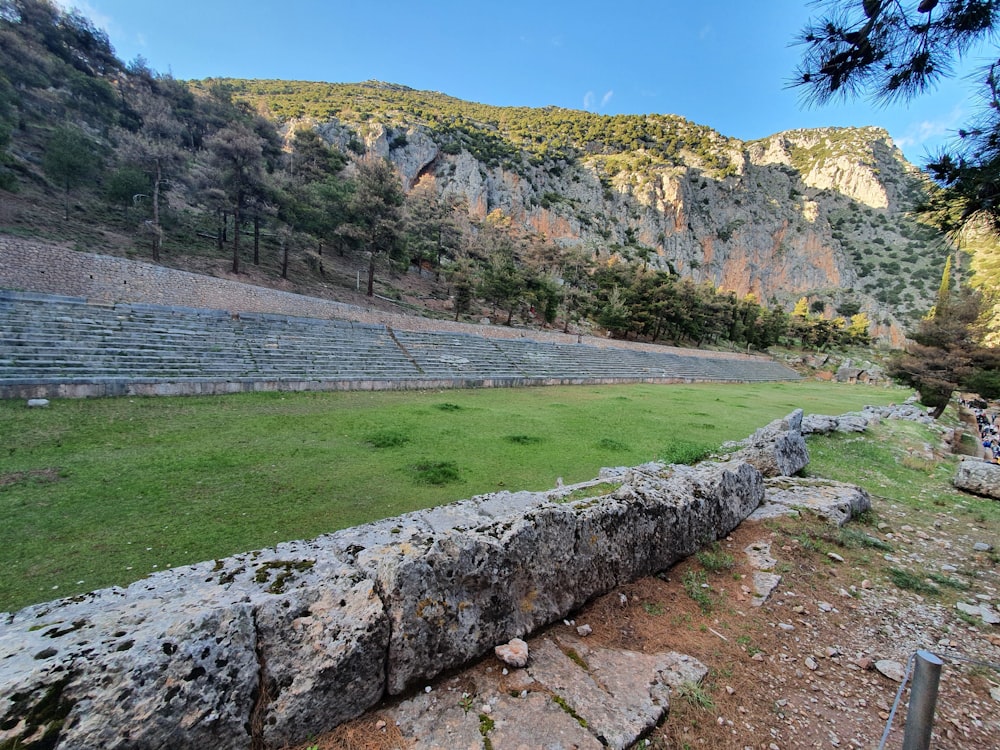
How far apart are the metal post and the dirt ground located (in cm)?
25

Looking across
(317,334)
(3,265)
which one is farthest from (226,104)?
(317,334)

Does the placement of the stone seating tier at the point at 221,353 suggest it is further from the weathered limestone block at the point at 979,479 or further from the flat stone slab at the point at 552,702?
the weathered limestone block at the point at 979,479

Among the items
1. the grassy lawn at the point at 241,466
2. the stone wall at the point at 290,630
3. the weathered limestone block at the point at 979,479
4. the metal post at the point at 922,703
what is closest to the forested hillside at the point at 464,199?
the metal post at the point at 922,703

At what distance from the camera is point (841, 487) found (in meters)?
5.48

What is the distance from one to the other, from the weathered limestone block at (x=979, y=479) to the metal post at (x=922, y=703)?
8183 mm

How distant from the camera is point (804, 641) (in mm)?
2730

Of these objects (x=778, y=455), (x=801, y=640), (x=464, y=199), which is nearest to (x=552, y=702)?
(x=801, y=640)

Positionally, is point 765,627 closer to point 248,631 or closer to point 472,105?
point 248,631

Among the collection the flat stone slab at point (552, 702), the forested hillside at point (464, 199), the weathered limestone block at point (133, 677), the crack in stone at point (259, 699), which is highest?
the forested hillside at point (464, 199)

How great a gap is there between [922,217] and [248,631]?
596 cm

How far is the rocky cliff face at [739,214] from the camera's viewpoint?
79.4 metres

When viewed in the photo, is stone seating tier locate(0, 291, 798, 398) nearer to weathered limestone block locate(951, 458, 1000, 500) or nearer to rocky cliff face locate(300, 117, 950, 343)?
weathered limestone block locate(951, 458, 1000, 500)

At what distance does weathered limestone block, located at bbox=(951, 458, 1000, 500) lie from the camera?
650 centimetres

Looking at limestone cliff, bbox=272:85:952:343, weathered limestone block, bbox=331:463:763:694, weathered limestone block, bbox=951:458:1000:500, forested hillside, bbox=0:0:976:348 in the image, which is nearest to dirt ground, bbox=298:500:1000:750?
weathered limestone block, bbox=331:463:763:694
